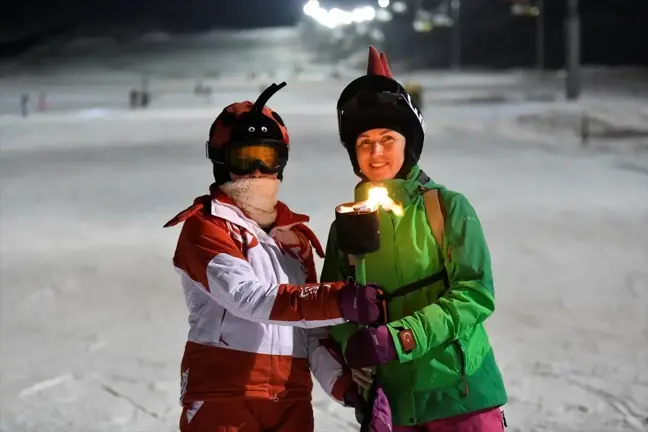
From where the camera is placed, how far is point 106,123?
23844 millimetres

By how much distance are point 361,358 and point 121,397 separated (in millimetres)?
2526

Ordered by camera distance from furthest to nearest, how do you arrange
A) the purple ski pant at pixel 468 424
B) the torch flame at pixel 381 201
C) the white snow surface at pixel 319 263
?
the white snow surface at pixel 319 263, the purple ski pant at pixel 468 424, the torch flame at pixel 381 201

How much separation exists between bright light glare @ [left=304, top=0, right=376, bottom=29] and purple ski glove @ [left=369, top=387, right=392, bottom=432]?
218 feet

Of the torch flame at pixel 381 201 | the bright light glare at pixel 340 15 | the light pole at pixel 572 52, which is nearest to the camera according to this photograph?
the torch flame at pixel 381 201

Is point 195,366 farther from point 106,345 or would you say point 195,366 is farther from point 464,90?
point 464,90

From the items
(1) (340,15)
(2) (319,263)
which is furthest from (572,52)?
(1) (340,15)

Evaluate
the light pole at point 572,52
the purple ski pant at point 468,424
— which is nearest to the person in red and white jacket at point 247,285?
the purple ski pant at point 468,424

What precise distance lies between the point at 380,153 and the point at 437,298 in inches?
17.1

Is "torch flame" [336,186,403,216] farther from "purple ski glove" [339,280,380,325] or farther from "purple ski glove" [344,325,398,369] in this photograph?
"purple ski glove" [344,325,398,369]

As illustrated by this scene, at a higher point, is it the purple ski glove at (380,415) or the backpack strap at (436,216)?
the backpack strap at (436,216)

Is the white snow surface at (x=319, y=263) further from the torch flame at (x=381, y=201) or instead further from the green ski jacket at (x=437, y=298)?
the torch flame at (x=381, y=201)

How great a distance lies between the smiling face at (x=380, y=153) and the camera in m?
2.40

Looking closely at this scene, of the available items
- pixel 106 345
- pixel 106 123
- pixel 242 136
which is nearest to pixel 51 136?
pixel 106 123

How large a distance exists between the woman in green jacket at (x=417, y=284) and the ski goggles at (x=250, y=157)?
238 mm
